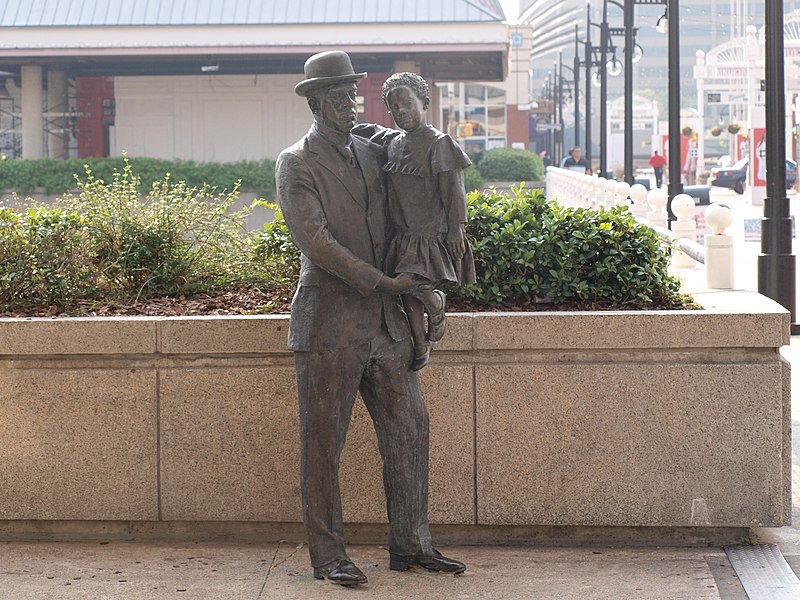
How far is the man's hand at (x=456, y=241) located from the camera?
529cm

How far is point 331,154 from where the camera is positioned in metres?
5.32

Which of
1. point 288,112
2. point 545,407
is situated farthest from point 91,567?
point 288,112

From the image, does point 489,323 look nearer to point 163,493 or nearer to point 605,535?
point 605,535

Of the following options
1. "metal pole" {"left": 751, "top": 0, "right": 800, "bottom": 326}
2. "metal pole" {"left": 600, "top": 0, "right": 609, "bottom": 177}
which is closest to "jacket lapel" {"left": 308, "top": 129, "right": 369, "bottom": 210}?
"metal pole" {"left": 751, "top": 0, "right": 800, "bottom": 326}

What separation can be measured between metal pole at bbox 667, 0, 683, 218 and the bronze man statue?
1634 centimetres

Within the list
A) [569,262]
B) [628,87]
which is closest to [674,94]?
[628,87]

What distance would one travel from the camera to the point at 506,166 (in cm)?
3538

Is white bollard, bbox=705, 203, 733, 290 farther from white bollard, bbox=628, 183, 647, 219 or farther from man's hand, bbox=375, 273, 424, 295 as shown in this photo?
white bollard, bbox=628, 183, 647, 219

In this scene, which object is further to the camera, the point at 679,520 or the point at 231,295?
the point at 231,295

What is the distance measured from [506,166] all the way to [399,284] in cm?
3055

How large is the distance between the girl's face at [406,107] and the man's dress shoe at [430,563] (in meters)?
1.87

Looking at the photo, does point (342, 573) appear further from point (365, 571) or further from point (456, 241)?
point (456, 241)

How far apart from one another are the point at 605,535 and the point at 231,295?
2374mm

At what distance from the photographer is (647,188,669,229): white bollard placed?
16.8 m
